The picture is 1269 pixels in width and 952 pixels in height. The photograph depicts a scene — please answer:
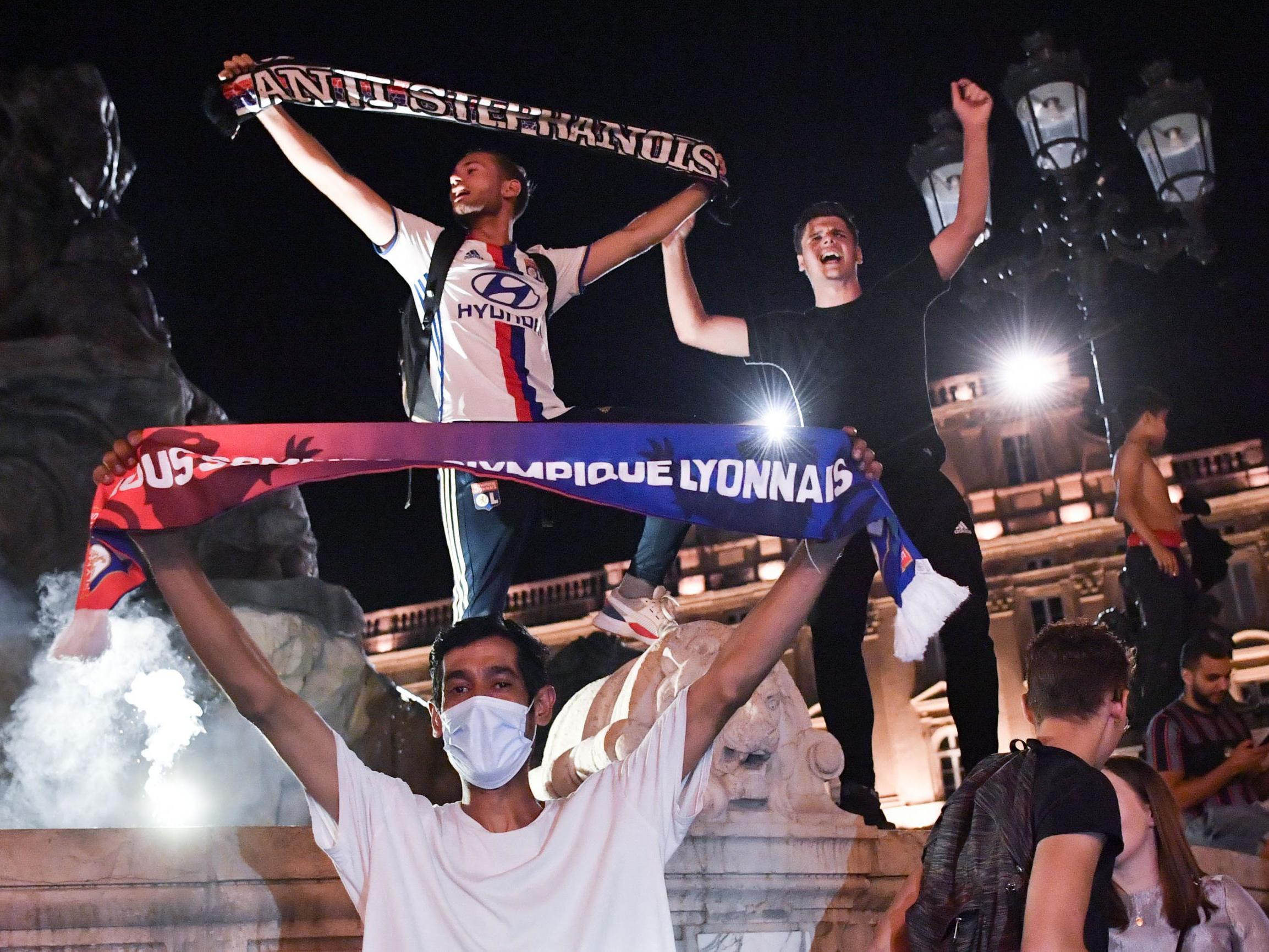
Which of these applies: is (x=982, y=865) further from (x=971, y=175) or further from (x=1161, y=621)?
(x=1161, y=621)

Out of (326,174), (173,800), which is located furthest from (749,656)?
(173,800)

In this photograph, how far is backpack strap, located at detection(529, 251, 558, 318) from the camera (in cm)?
593

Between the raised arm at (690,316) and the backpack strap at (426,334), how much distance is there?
933mm

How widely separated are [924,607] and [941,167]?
7.68 metres

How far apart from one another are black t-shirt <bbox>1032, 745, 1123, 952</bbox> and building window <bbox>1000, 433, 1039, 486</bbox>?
3598 cm

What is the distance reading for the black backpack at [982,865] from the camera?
3.12m

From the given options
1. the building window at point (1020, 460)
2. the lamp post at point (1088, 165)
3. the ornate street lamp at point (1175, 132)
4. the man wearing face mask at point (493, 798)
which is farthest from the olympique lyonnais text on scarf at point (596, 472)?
the building window at point (1020, 460)

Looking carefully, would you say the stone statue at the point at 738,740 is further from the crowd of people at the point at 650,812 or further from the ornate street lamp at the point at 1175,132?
the ornate street lamp at the point at 1175,132

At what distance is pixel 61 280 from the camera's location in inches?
517

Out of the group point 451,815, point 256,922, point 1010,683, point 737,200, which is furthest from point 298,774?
point 1010,683

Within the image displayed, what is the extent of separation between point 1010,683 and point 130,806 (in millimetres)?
28182

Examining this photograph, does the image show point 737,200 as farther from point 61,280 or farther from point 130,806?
point 61,280

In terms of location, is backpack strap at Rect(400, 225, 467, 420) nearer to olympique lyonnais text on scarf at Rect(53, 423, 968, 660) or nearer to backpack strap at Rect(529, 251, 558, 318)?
backpack strap at Rect(529, 251, 558, 318)

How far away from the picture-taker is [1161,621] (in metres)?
8.55
